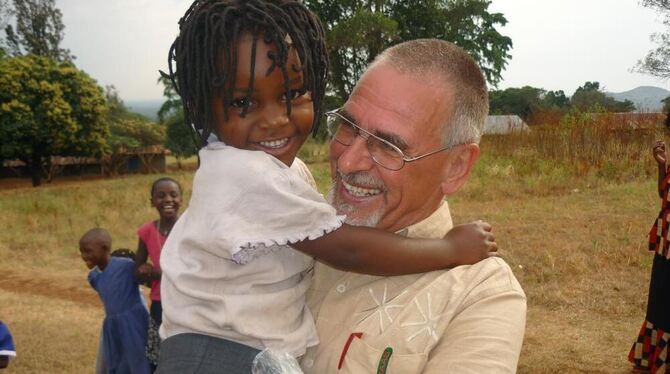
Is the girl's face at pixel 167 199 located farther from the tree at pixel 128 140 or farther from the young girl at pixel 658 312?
the tree at pixel 128 140

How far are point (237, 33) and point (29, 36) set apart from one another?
132 feet

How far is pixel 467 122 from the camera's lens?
2160 millimetres

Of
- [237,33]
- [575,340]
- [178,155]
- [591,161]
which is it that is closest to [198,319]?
[237,33]

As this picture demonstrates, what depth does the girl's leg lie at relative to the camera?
1699 mm

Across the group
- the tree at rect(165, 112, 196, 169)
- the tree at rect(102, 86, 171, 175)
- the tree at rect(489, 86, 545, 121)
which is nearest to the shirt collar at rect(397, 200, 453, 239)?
the tree at rect(489, 86, 545, 121)

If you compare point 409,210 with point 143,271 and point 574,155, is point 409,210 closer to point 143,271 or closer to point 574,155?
point 143,271

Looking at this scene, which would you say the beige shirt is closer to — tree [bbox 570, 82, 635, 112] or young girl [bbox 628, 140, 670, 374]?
young girl [bbox 628, 140, 670, 374]

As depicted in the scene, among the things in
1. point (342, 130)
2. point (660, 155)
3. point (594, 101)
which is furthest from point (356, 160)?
point (594, 101)

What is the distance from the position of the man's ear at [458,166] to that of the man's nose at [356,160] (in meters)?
0.29

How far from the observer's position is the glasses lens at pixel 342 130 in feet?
7.15

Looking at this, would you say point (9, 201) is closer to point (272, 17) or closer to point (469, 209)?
point (469, 209)

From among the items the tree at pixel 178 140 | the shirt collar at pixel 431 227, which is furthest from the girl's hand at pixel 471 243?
the tree at pixel 178 140

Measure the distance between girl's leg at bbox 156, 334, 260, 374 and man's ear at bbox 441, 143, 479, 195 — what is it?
906 mm

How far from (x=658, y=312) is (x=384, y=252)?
14.9 ft
